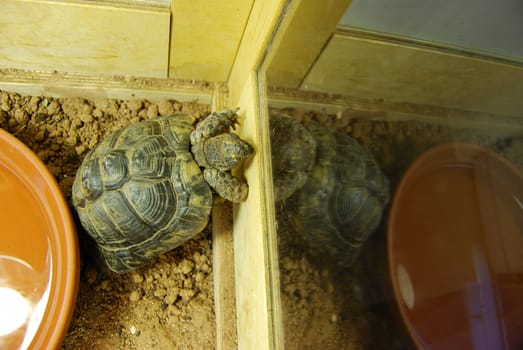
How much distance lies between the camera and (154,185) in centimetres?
172

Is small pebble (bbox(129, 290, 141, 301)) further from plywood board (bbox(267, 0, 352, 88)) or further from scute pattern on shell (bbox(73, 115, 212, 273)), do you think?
plywood board (bbox(267, 0, 352, 88))

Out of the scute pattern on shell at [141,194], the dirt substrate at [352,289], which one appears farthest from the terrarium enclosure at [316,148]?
the scute pattern on shell at [141,194]

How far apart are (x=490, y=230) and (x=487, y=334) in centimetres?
42

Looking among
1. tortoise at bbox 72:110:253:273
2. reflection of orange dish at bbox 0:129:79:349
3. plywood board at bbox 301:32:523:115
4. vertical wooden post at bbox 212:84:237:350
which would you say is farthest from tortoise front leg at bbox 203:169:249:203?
reflection of orange dish at bbox 0:129:79:349

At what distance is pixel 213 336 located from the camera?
2.09 m

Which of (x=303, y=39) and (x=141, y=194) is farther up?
(x=303, y=39)

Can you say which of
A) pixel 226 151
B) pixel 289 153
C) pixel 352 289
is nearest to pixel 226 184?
pixel 226 151

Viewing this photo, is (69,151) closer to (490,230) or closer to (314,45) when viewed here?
(314,45)

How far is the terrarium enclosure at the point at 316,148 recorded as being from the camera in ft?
5.11

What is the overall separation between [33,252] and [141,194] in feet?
1.93

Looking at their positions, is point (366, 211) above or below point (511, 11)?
below

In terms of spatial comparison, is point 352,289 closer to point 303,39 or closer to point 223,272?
point 223,272

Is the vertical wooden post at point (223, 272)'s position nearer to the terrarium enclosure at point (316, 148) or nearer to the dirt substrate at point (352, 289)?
the terrarium enclosure at point (316, 148)

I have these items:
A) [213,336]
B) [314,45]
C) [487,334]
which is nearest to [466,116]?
[314,45]
